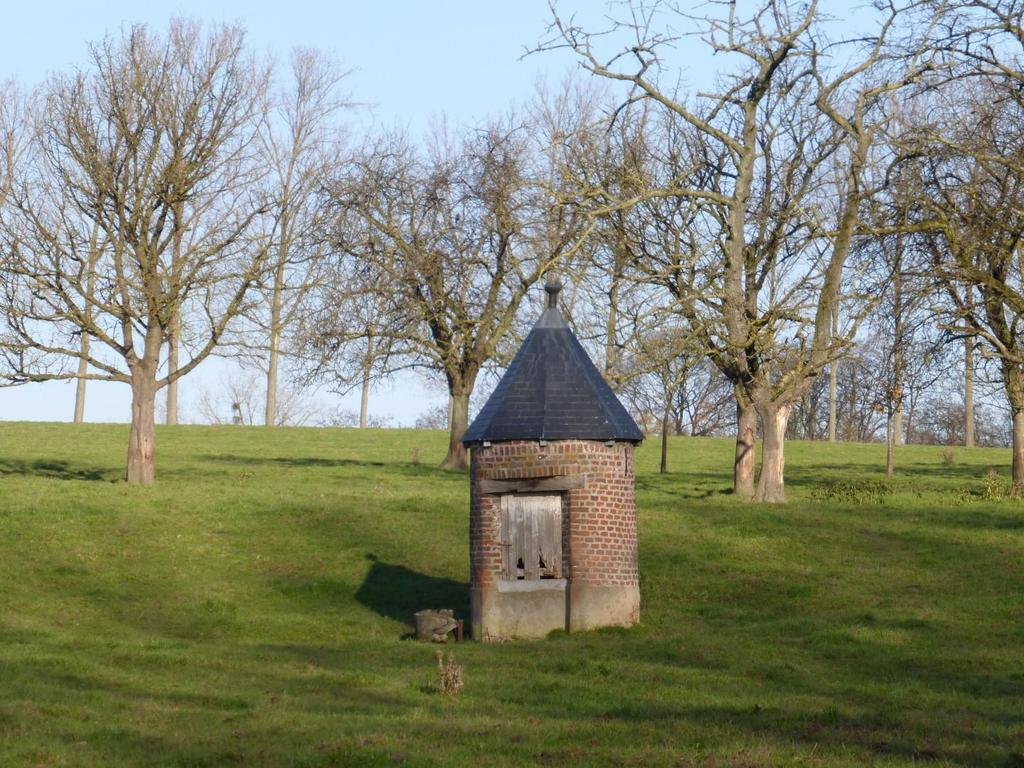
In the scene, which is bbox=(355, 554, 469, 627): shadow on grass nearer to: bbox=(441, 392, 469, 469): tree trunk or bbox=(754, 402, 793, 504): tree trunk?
bbox=(754, 402, 793, 504): tree trunk

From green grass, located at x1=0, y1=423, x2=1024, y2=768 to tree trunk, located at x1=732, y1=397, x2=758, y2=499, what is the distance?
773 millimetres

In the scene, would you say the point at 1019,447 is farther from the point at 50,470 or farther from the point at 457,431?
the point at 50,470

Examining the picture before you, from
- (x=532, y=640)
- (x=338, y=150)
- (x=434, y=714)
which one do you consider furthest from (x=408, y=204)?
(x=434, y=714)

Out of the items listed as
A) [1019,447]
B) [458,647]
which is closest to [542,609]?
[458,647]

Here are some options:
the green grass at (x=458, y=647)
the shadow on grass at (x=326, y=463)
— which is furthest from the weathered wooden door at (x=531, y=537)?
the shadow on grass at (x=326, y=463)

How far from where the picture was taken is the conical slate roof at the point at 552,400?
76.1 ft

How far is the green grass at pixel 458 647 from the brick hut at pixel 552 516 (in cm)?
100

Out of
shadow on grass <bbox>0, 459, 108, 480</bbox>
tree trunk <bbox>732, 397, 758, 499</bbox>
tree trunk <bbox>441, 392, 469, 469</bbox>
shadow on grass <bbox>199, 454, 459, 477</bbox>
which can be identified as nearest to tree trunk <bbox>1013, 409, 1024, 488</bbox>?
tree trunk <bbox>732, 397, 758, 499</bbox>

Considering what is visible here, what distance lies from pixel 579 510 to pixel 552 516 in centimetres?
58

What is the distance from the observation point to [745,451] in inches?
1414

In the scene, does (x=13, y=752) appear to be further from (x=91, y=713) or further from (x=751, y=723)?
(x=751, y=723)

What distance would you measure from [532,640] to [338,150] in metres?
28.4

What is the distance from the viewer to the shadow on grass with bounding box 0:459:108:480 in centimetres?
3966

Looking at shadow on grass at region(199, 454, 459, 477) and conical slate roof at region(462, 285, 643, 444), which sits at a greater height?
conical slate roof at region(462, 285, 643, 444)
